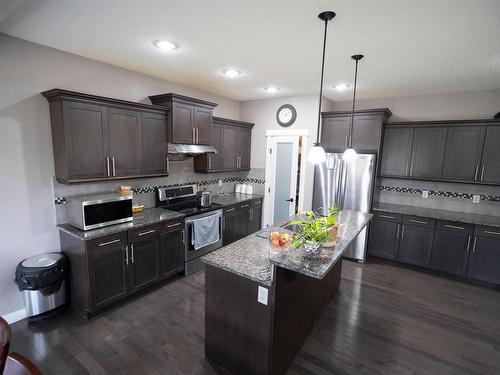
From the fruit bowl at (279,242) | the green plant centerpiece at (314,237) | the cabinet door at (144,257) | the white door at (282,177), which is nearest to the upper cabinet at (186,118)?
the cabinet door at (144,257)

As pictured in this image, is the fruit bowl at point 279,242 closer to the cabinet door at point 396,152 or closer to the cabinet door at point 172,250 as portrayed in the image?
the cabinet door at point 172,250

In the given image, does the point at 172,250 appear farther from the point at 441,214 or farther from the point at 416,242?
the point at 441,214

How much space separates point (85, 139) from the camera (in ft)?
9.16

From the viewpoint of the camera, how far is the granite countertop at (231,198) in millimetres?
4478

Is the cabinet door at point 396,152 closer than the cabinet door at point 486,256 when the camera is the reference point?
No

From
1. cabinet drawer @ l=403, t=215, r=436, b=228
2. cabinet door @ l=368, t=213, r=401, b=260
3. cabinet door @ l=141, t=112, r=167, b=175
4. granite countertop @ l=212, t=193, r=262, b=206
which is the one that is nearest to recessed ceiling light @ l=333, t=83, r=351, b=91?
cabinet door @ l=368, t=213, r=401, b=260

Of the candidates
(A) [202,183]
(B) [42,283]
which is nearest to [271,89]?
(A) [202,183]

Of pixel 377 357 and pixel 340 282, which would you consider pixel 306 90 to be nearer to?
pixel 340 282

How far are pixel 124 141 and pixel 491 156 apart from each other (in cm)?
497

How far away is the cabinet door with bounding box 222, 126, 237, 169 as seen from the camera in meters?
4.74

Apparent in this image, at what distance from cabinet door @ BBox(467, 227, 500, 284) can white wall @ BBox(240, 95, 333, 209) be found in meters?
2.40

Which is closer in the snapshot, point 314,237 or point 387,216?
point 314,237

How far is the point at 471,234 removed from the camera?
144 inches

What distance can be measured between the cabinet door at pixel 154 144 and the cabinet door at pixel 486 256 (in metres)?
4.47
